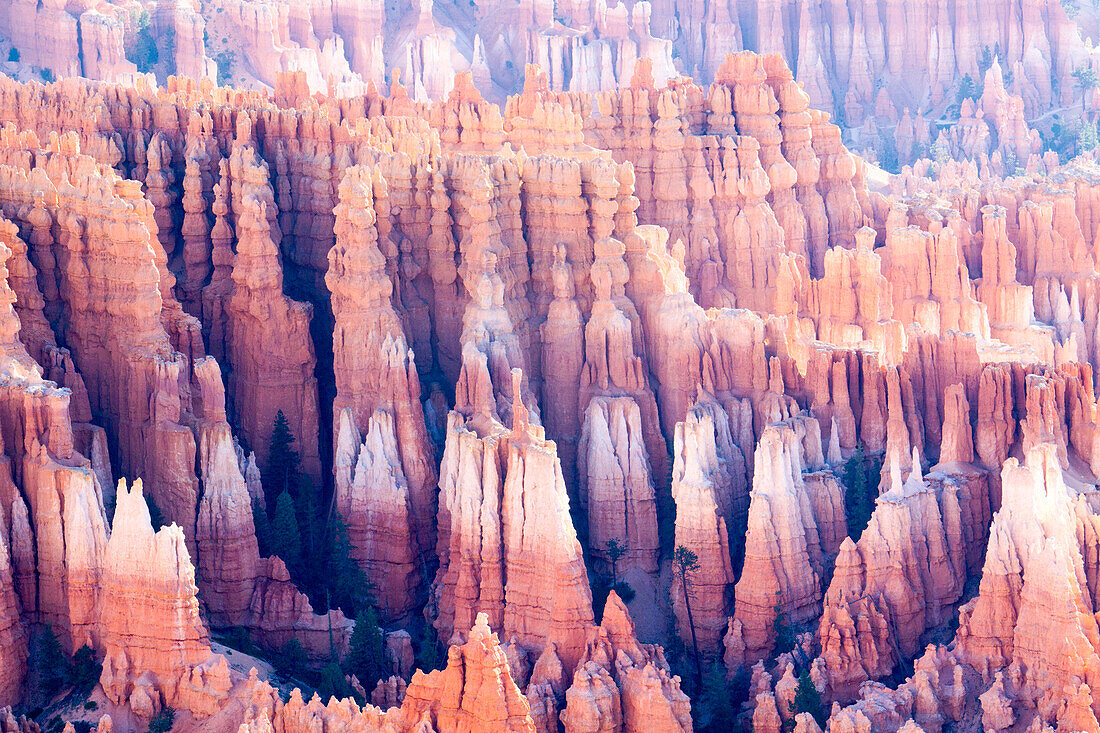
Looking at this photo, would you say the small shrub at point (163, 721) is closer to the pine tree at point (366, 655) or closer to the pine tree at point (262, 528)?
the pine tree at point (366, 655)

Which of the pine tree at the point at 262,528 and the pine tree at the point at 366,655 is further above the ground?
the pine tree at the point at 262,528

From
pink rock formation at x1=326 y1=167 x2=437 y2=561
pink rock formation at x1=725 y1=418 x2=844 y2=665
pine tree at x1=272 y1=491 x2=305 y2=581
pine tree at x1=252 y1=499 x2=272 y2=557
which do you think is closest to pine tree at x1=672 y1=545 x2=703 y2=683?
pink rock formation at x1=725 y1=418 x2=844 y2=665

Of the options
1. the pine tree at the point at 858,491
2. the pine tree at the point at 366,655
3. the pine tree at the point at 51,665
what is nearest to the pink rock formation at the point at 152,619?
the pine tree at the point at 51,665

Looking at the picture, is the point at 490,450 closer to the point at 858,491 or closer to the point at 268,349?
the point at 858,491

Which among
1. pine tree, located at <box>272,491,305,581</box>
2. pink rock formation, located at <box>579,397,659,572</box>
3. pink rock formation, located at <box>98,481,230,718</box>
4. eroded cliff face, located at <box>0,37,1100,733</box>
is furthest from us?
pink rock formation, located at <box>579,397,659,572</box>

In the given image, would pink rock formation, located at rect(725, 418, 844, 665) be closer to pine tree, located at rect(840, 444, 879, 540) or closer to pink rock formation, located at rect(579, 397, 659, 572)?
pine tree, located at rect(840, 444, 879, 540)

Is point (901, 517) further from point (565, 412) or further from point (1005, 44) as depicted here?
point (1005, 44)

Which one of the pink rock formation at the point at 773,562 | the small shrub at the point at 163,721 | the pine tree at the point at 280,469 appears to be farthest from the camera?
the pine tree at the point at 280,469
